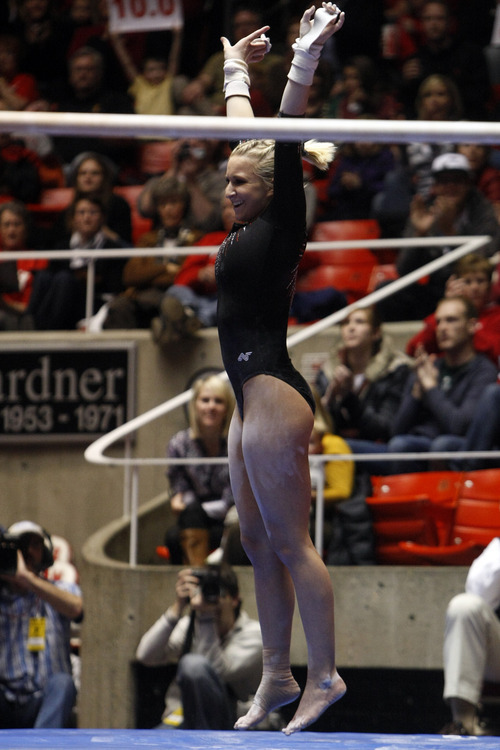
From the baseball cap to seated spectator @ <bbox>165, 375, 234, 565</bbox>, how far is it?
1.77 m

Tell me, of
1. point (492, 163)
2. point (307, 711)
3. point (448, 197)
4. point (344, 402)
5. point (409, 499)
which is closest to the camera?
Result: point (307, 711)

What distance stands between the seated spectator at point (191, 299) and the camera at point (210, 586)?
1.71m

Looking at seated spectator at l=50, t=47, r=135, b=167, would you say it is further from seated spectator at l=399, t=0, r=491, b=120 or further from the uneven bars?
the uneven bars

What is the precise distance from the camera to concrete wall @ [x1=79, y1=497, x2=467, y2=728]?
5480 mm

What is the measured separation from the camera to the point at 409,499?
5.38m

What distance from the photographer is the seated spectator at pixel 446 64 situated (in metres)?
7.56

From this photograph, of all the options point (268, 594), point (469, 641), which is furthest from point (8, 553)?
point (268, 594)

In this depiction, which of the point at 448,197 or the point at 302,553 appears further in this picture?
the point at 448,197

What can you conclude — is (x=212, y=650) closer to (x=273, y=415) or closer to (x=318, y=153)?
(x=273, y=415)

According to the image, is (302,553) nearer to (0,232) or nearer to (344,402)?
(344,402)

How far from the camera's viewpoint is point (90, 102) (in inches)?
331

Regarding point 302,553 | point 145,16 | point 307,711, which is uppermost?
point 145,16

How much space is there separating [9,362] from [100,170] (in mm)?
1307

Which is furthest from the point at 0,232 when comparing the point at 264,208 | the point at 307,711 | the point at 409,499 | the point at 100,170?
the point at 307,711
